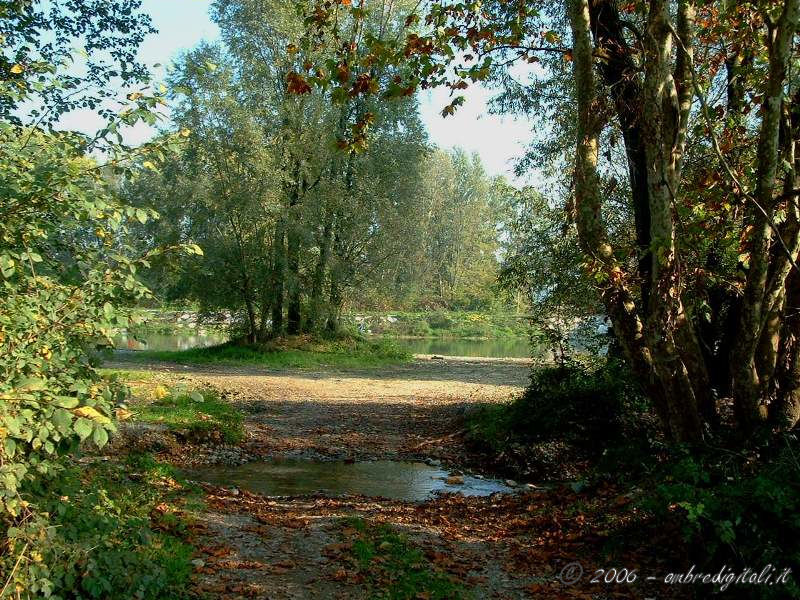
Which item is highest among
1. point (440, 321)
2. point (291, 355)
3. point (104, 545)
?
point (440, 321)

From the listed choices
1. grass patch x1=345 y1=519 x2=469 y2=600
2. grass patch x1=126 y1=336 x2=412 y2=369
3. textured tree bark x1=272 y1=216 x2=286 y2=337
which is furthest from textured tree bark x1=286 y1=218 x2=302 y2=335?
grass patch x1=345 y1=519 x2=469 y2=600

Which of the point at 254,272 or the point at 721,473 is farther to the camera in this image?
the point at 254,272

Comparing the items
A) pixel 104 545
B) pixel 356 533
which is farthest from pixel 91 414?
pixel 356 533

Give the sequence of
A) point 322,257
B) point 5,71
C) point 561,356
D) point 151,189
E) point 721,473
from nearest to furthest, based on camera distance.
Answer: point 721,473, point 5,71, point 561,356, point 151,189, point 322,257

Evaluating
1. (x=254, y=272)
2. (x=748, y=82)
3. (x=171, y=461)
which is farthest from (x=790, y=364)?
(x=254, y=272)

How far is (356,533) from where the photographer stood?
5984mm

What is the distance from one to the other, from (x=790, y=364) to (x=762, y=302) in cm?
80

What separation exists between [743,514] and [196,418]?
8.65 m

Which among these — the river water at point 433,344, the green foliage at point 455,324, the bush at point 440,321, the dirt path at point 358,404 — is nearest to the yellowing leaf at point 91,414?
the dirt path at point 358,404

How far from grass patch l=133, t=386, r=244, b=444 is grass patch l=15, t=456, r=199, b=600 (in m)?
4.17

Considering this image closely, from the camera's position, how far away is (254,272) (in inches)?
932

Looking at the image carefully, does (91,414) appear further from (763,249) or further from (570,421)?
(570,421)

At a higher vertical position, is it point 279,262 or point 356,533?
point 279,262

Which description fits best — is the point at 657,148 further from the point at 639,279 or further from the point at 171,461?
the point at 171,461
